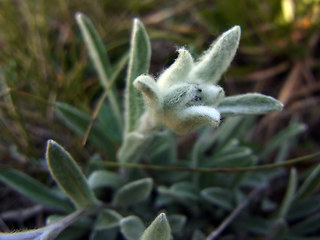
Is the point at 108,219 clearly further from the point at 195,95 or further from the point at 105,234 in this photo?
the point at 195,95

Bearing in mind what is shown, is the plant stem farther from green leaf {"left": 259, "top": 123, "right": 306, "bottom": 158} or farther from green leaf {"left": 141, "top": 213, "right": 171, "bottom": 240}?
green leaf {"left": 141, "top": 213, "right": 171, "bottom": 240}

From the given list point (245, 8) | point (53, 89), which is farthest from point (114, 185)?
point (245, 8)

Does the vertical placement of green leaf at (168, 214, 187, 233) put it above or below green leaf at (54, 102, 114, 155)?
below

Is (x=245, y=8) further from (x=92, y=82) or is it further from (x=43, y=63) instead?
(x=43, y=63)

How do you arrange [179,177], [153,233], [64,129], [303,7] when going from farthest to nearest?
1. [303,7]
2. [64,129]
3. [179,177]
4. [153,233]

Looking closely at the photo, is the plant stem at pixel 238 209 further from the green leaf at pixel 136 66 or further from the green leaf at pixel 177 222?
the green leaf at pixel 136 66

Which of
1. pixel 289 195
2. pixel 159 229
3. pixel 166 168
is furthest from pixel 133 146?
pixel 289 195

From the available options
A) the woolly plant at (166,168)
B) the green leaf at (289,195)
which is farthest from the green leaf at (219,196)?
the green leaf at (289,195)

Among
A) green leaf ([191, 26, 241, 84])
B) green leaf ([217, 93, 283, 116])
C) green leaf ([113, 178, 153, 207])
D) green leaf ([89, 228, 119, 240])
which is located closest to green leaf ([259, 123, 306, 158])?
green leaf ([217, 93, 283, 116])
